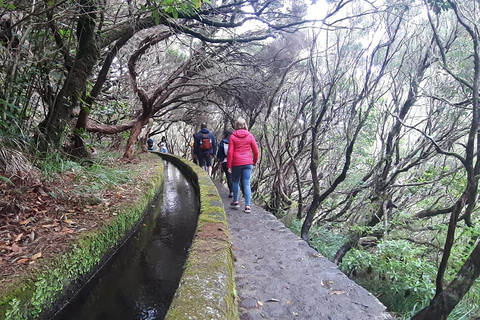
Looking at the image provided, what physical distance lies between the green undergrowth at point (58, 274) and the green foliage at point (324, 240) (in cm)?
479

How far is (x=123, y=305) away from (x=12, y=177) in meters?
2.43

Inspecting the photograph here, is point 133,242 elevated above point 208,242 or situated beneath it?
situated beneath

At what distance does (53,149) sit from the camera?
4977 millimetres

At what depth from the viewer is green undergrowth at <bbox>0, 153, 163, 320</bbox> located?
6.89 feet

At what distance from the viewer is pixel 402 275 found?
437cm

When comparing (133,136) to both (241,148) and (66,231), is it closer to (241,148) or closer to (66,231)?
(241,148)

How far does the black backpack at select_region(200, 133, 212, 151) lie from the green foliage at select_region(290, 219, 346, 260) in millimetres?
3590

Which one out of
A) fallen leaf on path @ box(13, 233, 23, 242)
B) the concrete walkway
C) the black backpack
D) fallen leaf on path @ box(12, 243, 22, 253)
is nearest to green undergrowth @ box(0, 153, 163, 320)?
fallen leaf on path @ box(12, 243, 22, 253)

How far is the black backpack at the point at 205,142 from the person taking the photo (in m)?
8.22

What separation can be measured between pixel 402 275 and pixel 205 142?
606 cm

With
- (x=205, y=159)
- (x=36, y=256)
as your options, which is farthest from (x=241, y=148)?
(x=205, y=159)

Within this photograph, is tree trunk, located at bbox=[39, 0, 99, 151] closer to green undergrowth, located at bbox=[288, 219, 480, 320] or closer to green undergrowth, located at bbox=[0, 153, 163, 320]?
green undergrowth, located at bbox=[0, 153, 163, 320]

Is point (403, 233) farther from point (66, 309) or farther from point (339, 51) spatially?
A: point (66, 309)

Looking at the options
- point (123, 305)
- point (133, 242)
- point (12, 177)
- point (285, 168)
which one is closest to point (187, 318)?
point (123, 305)
